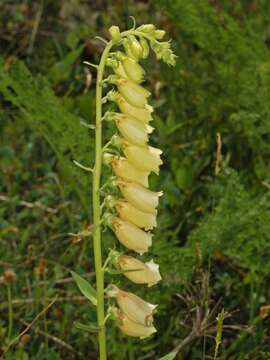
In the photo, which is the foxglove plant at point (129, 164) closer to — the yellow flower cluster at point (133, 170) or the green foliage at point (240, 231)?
the yellow flower cluster at point (133, 170)

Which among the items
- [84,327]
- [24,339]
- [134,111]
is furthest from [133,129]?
[24,339]

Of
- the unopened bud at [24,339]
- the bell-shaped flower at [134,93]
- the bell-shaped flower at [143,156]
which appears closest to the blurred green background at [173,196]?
the unopened bud at [24,339]

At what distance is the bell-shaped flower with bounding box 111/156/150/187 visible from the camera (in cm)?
197

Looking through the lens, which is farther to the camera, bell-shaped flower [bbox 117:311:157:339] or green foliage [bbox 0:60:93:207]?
green foliage [bbox 0:60:93:207]

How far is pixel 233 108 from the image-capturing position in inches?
160

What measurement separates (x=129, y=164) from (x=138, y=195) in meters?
0.07

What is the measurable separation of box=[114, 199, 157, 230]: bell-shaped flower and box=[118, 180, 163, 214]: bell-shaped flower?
1 cm

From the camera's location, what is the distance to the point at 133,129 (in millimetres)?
1935

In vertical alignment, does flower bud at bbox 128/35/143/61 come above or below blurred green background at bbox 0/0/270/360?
above

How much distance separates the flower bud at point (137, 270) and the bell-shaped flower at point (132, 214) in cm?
9

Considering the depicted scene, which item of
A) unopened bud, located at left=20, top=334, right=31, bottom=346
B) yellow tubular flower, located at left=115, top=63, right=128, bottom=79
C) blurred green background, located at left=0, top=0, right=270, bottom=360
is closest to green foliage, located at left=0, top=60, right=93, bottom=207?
blurred green background, located at left=0, top=0, right=270, bottom=360

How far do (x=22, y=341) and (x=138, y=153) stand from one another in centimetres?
106

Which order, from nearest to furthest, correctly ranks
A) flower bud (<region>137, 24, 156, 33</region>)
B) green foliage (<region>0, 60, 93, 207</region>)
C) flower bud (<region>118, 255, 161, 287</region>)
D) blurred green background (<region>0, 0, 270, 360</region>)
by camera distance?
flower bud (<region>137, 24, 156, 33</region>)
flower bud (<region>118, 255, 161, 287</region>)
blurred green background (<region>0, 0, 270, 360</region>)
green foliage (<region>0, 60, 93, 207</region>)

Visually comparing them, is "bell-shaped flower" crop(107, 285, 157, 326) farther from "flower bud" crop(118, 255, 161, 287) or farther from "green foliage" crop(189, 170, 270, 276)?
"green foliage" crop(189, 170, 270, 276)
